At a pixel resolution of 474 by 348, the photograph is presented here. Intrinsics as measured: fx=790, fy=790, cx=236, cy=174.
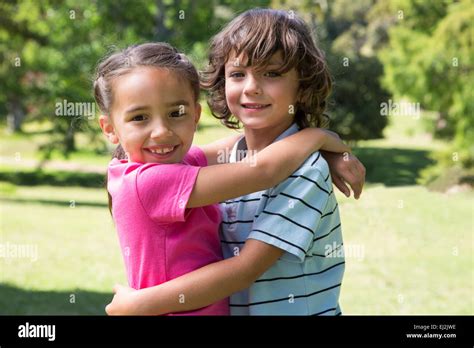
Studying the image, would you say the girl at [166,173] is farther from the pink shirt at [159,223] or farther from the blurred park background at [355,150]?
the blurred park background at [355,150]

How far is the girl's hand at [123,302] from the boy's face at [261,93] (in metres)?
0.56

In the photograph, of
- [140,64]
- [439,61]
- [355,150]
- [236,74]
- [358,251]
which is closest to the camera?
[140,64]

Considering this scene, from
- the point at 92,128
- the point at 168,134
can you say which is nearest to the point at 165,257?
the point at 168,134

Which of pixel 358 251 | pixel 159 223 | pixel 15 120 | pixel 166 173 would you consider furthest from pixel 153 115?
pixel 15 120

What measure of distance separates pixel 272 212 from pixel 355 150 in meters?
17.4

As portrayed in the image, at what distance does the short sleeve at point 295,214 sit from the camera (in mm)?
2014

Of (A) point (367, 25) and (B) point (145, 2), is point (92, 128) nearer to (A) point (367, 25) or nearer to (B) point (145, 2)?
(B) point (145, 2)

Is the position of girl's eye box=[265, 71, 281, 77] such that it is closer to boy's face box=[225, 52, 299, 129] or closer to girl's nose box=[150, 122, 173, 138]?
boy's face box=[225, 52, 299, 129]

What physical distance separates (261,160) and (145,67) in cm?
40

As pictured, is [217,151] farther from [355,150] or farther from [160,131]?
[355,150]

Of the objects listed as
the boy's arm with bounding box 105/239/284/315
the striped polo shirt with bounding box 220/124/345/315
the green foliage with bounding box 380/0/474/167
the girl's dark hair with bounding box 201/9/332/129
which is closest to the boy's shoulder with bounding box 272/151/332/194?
the striped polo shirt with bounding box 220/124/345/315

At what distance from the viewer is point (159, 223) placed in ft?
6.62

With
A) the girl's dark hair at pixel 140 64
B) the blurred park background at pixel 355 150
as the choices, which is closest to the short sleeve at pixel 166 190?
the girl's dark hair at pixel 140 64
